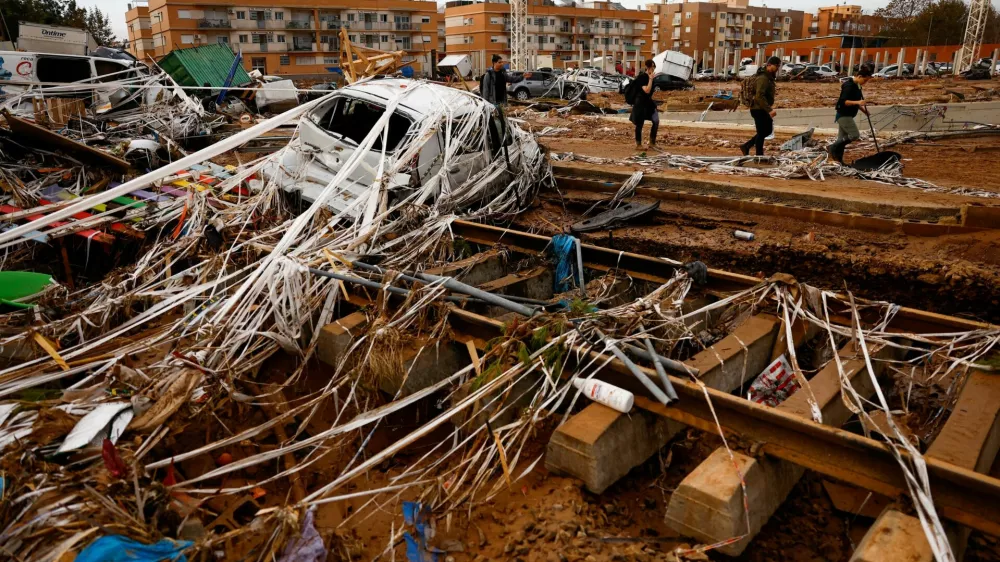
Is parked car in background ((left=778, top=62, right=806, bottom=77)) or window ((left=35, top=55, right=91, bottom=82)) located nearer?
window ((left=35, top=55, right=91, bottom=82))

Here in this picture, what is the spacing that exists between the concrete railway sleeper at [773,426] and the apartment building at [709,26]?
90.3 meters

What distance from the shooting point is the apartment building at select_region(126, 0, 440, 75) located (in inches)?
2430

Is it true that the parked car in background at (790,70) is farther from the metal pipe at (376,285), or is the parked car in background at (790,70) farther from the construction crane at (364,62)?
the metal pipe at (376,285)

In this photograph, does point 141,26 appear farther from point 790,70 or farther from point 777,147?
point 777,147

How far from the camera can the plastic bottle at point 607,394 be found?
350 centimetres

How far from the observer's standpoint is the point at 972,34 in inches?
1768

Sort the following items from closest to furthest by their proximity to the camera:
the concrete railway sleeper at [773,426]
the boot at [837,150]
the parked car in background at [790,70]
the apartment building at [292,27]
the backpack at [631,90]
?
the concrete railway sleeper at [773,426] < the boot at [837,150] < the backpack at [631,90] < the parked car in background at [790,70] < the apartment building at [292,27]

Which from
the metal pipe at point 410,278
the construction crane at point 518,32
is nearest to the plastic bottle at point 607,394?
the metal pipe at point 410,278

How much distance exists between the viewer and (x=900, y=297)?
5758mm

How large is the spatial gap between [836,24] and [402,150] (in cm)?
12260

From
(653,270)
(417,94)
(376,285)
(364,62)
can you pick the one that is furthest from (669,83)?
(376,285)

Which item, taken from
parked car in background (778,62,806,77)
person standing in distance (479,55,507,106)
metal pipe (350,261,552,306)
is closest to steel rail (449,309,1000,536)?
metal pipe (350,261,552,306)

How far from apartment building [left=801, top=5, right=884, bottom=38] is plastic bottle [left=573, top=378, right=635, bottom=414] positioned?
121682mm

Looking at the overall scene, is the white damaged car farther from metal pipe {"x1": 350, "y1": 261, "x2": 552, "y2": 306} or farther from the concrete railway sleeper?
the concrete railway sleeper
